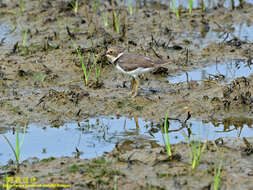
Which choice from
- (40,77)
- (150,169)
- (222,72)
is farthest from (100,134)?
(222,72)

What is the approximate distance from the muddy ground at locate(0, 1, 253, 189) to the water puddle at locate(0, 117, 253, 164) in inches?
8.9

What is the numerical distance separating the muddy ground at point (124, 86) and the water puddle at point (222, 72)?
156 millimetres

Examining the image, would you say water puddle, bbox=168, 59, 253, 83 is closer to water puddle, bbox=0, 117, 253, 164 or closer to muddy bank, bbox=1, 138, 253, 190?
water puddle, bbox=0, 117, 253, 164

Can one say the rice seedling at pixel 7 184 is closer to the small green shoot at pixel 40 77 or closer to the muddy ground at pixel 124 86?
the muddy ground at pixel 124 86

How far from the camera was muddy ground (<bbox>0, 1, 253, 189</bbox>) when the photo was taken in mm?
5336

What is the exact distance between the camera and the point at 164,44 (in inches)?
387

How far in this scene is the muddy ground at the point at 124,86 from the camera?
210 inches

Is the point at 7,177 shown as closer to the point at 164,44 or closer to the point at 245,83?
the point at 245,83

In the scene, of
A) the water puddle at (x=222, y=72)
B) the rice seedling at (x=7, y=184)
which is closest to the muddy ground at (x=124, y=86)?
the water puddle at (x=222, y=72)

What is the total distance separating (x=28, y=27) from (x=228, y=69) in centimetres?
514

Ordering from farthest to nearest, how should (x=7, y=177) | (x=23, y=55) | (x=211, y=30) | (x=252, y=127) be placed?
(x=211, y=30) < (x=23, y=55) < (x=252, y=127) < (x=7, y=177)

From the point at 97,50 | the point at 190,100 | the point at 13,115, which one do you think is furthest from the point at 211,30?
the point at 13,115

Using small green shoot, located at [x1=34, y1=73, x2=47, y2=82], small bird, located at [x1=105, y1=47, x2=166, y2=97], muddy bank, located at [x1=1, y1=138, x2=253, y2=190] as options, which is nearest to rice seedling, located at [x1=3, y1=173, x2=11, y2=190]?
muddy bank, located at [x1=1, y1=138, x2=253, y2=190]

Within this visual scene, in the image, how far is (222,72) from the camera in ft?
29.0
